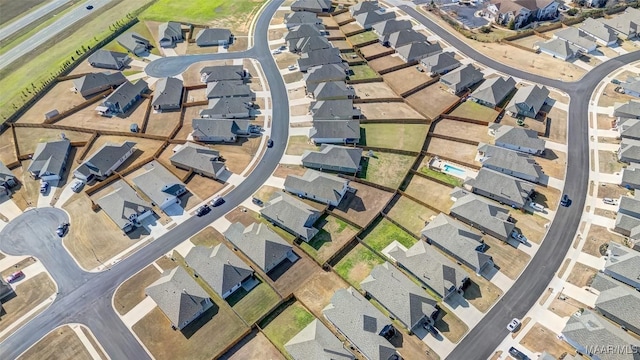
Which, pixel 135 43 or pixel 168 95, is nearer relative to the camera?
pixel 168 95

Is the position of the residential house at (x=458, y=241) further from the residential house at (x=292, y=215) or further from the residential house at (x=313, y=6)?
the residential house at (x=313, y=6)

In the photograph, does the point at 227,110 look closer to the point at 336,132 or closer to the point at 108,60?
the point at 336,132

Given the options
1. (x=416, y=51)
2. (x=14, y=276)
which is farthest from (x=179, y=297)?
(x=416, y=51)

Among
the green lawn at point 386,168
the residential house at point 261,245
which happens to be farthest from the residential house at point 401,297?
the green lawn at point 386,168

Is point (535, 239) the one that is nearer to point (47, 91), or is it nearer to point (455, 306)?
point (455, 306)

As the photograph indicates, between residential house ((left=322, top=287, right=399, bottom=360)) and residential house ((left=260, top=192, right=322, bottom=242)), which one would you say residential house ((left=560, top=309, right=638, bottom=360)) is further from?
residential house ((left=260, top=192, right=322, bottom=242))

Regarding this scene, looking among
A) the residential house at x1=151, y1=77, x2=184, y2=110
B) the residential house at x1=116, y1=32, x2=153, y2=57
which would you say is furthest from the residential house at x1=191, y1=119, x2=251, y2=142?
the residential house at x1=116, y1=32, x2=153, y2=57
